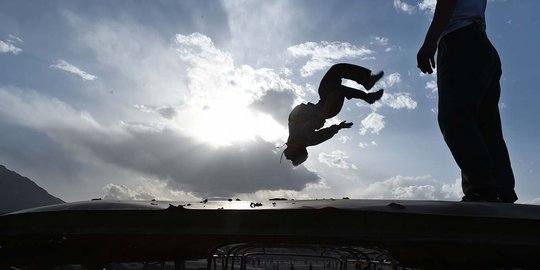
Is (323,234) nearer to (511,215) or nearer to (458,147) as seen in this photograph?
(511,215)

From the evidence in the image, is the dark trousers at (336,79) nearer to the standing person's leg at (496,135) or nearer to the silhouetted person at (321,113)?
the silhouetted person at (321,113)

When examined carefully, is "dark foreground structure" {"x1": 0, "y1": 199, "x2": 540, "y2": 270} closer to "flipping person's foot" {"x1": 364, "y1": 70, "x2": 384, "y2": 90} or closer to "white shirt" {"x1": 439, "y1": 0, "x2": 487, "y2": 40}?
"white shirt" {"x1": 439, "y1": 0, "x2": 487, "y2": 40}

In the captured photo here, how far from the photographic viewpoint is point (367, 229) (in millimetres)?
2256

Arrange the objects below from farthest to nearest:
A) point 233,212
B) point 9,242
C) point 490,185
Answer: point 490,185 → point 9,242 → point 233,212

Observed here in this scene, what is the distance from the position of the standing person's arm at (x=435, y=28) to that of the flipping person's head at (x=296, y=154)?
5.06ft

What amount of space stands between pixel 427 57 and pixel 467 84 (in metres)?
0.43

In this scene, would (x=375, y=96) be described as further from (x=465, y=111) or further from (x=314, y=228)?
(x=314, y=228)

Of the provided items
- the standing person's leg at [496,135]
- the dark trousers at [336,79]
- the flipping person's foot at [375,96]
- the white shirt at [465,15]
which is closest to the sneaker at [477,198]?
the standing person's leg at [496,135]

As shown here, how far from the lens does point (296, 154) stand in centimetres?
479

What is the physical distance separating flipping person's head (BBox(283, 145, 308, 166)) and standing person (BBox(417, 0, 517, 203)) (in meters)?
1.44

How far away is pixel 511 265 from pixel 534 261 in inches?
5.2

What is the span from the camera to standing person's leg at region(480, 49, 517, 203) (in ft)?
14.0

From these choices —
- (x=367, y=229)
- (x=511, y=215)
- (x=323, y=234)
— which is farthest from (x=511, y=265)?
(x=323, y=234)

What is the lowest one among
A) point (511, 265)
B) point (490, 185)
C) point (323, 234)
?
point (511, 265)
